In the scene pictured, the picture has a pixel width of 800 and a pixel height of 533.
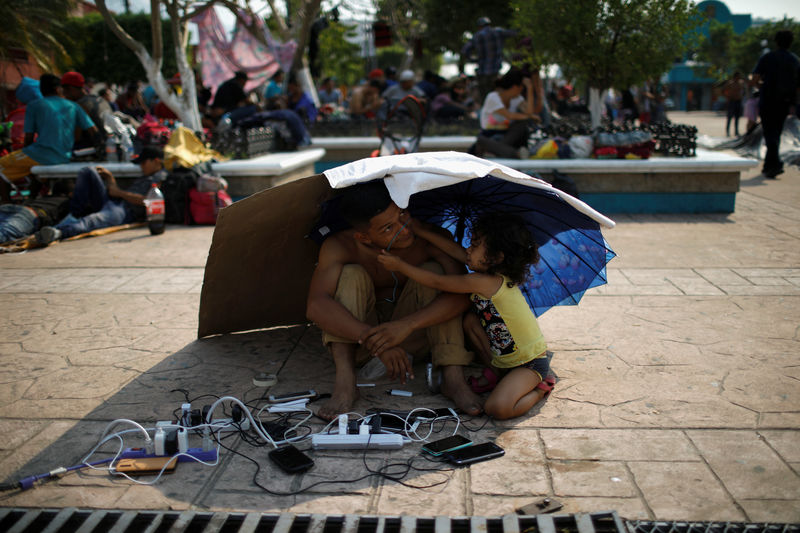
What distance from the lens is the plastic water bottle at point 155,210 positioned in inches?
307

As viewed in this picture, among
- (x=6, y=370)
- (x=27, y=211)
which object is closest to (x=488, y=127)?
(x=27, y=211)

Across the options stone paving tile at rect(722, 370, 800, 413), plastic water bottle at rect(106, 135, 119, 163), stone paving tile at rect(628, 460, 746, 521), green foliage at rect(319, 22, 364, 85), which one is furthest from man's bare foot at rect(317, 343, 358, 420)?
green foliage at rect(319, 22, 364, 85)

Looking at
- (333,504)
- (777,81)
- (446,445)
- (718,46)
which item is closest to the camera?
(333,504)

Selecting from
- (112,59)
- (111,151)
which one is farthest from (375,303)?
(112,59)

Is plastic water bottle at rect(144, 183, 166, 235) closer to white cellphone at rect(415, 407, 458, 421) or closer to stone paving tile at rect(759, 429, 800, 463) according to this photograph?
white cellphone at rect(415, 407, 458, 421)

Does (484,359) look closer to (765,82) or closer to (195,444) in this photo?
(195,444)

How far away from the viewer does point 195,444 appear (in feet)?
10.3

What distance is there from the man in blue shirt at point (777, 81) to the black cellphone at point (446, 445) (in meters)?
10.1

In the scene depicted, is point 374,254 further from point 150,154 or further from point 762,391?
point 150,154

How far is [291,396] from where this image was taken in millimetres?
3584

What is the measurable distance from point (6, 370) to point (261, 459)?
2105 millimetres

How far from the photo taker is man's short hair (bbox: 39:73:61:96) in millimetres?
9062

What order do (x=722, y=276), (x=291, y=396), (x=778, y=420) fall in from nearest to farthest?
1. (x=778, y=420)
2. (x=291, y=396)
3. (x=722, y=276)

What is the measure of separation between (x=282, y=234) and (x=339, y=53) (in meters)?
32.1
